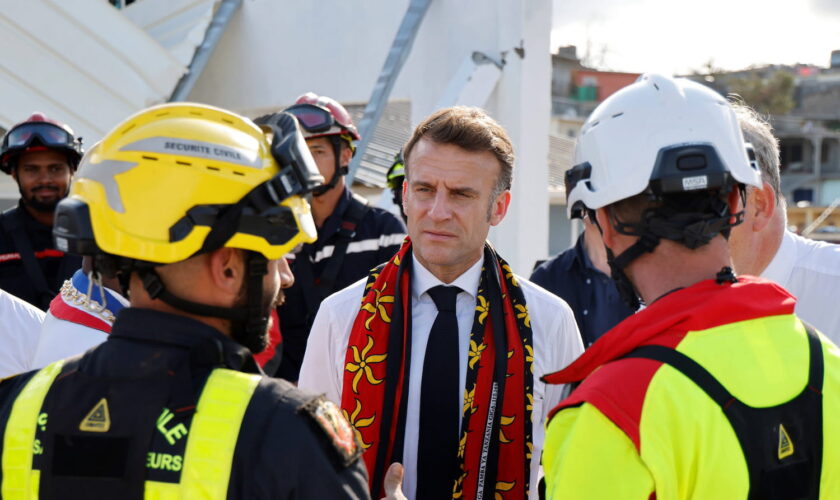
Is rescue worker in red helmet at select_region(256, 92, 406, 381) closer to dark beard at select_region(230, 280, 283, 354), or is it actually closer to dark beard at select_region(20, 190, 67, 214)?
dark beard at select_region(20, 190, 67, 214)

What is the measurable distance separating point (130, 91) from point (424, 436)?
240 inches

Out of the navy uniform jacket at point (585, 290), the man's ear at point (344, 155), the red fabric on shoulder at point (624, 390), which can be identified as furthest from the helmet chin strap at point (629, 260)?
the man's ear at point (344, 155)

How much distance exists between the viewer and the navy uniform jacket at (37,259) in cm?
464

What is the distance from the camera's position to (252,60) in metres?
8.71

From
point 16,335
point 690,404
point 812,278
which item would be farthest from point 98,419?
point 812,278

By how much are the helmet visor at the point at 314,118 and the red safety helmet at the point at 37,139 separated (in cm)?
143

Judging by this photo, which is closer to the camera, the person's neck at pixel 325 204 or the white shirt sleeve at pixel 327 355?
the white shirt sleeve at pixel 327 355

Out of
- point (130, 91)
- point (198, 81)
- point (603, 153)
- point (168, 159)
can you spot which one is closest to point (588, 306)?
point (603, 153)

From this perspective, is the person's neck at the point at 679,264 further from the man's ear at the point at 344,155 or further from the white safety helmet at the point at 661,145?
the man's ear at the point at 344,155

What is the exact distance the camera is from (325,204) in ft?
14.6

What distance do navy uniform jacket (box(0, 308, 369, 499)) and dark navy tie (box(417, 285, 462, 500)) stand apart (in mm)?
966

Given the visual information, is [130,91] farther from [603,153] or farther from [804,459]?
[804,459]

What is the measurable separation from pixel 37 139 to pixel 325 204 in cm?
182

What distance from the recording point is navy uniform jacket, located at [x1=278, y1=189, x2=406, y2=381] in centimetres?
413
